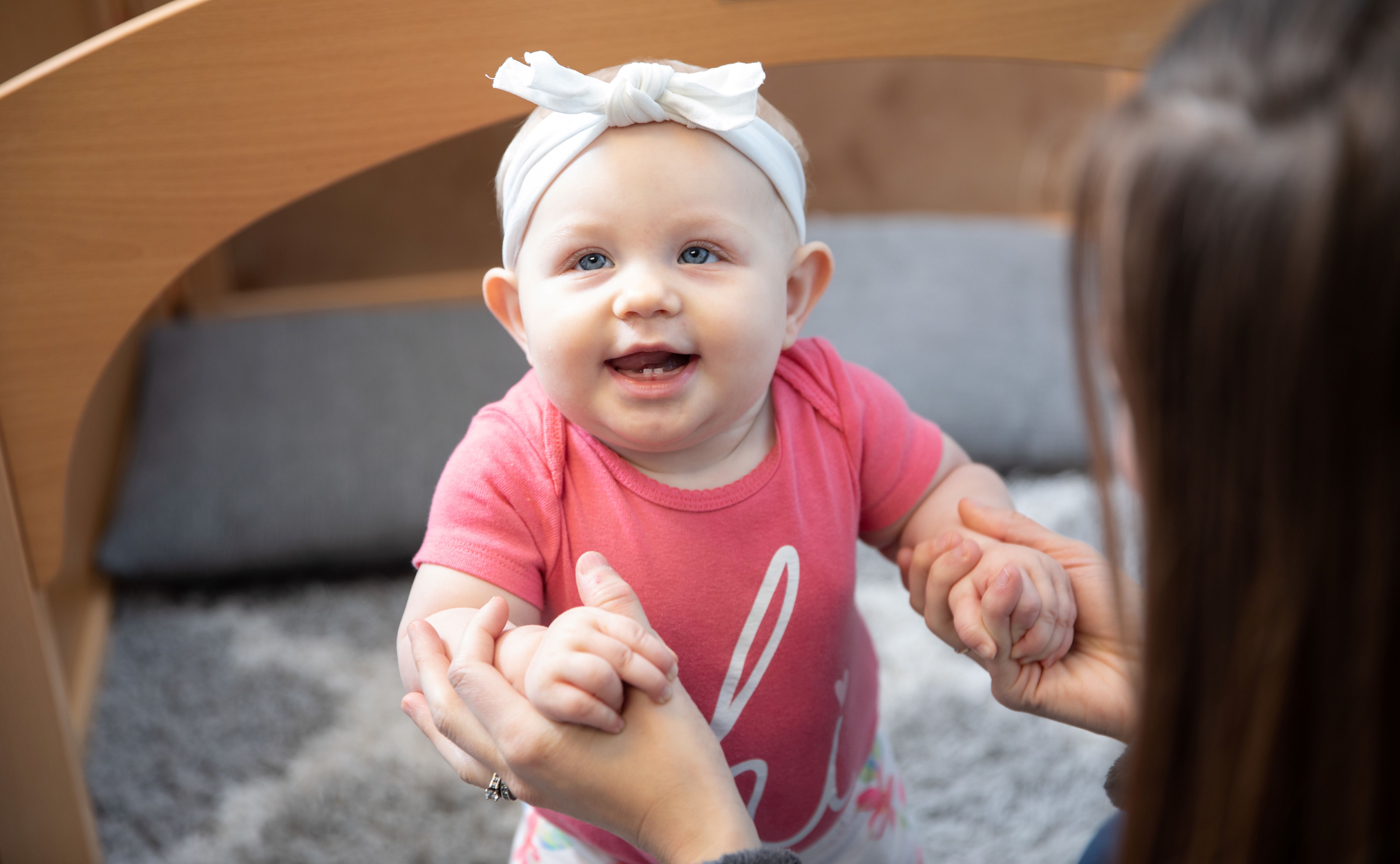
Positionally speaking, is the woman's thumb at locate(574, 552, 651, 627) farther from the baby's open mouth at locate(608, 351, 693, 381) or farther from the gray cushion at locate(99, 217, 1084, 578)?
the gray cushion at locate(99, 217, 1084, 578)

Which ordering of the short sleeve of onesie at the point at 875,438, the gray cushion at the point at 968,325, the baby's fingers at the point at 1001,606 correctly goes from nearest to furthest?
the baby's fingers at the point at 1001,606
the short sleeve of onesie at the point at 875,438
the gray cushion at the point at 968,325

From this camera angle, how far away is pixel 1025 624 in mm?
680

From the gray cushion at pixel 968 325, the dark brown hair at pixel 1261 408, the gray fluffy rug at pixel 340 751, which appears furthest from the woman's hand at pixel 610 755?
the gray cushion at pixel 968 325

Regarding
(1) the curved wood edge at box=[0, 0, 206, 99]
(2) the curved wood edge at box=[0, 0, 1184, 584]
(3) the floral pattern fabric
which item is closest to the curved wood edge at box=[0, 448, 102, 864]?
(2) the curved wood edge at box=[0, 0, 1184, 584]

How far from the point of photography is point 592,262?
0.65 m

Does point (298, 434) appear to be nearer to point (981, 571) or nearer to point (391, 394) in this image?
point (391, 394)

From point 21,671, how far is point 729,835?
58 centimetres

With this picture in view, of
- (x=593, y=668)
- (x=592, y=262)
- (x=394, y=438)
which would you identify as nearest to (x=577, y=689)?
(x=593, y=668)

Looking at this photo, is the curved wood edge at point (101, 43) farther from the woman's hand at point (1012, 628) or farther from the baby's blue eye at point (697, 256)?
the woman's hand at point (1012, 628)

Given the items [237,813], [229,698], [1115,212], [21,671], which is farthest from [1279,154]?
[229,698]

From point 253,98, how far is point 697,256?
31 centimetres

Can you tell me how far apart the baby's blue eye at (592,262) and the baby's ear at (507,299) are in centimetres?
5

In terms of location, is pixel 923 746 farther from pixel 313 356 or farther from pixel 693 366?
pixel 313 356

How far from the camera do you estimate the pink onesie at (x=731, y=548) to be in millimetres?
693
